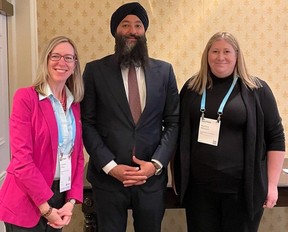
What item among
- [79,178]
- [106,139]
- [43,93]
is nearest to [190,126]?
[106,139]

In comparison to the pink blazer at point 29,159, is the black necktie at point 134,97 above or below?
above

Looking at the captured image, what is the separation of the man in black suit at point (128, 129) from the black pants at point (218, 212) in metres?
0.18

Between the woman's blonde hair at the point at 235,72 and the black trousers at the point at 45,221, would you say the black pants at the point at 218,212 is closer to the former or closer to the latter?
the woman's blonde hair at the point at 235,72

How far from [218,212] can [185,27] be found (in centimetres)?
157

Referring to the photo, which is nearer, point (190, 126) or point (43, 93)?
point (43, 93)

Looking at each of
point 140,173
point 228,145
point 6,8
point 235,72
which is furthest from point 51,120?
point 6,8

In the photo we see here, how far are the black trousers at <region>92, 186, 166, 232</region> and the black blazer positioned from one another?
17 centimetres

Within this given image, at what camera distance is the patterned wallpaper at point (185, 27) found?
291 cm

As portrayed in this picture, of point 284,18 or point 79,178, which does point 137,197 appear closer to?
point 79,178

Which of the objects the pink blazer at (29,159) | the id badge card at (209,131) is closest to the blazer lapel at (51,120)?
the pink blazer at (29,159)

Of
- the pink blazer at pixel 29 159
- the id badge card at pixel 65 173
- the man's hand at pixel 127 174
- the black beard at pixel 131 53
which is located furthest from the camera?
the black beard at pixel 131 53

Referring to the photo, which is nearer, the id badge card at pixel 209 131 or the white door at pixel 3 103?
the id badge card at pixel 209 131

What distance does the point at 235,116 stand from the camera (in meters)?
1.87

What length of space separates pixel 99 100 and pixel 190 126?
506 mm
